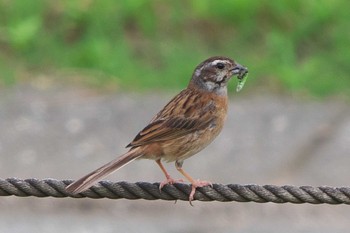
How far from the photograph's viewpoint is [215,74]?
788cm

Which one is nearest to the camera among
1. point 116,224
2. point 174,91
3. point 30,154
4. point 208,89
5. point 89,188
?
point 89,188

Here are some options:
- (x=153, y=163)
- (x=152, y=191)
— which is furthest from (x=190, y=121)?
(x=153, y=163)

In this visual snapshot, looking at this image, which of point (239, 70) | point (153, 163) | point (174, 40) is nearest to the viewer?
point (239, 70)

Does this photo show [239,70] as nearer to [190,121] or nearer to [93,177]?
[190,121]

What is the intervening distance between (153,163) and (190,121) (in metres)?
5.25

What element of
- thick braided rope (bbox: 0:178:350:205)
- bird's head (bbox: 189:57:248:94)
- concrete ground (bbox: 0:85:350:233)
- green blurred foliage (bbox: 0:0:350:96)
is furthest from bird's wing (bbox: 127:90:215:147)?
green blurred foliage (bbox: 0:0:350:96)

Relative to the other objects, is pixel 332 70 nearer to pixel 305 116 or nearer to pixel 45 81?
pixel 305 116

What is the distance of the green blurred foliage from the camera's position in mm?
14305

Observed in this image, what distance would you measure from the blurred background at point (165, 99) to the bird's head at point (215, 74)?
3.93 m

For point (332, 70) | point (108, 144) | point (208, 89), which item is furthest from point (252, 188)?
point (332, 70)

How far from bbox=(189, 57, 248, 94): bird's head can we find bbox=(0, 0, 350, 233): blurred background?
12.9 feet

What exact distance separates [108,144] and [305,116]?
2.16 m

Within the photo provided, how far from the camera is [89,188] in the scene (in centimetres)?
631

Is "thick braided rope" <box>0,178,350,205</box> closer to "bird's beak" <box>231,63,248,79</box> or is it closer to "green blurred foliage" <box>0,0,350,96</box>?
"bird's beak" <box>231,63,248,79</box>
